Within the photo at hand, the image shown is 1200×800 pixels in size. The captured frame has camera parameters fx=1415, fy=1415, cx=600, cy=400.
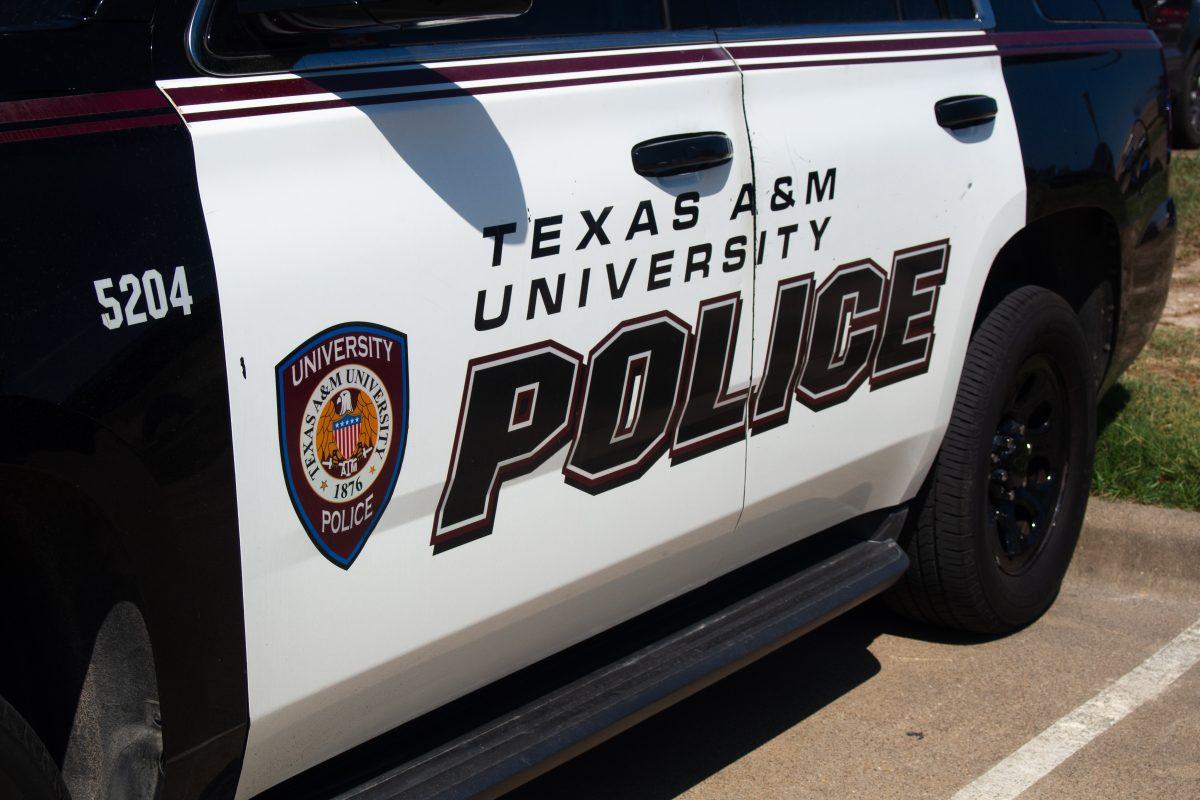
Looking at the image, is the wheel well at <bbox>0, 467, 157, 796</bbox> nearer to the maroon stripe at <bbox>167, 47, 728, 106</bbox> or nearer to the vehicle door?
the maroon stripe at <bbox>167, 47, 728, 106</bbox>

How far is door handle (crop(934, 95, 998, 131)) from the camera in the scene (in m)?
3.18

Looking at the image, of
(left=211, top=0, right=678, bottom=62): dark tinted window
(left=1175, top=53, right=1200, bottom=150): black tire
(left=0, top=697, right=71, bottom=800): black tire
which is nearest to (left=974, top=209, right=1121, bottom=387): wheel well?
(left=211, top=0, right=678, bottom=62): dark tinted window

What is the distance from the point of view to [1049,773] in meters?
3.18

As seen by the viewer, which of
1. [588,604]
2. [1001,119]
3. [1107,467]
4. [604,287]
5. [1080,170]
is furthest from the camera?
[1107,467]

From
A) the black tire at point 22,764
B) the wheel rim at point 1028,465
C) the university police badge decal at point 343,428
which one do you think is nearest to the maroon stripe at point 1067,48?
the wheel rim at point 1028,465

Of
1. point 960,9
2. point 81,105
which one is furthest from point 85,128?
point 960,9

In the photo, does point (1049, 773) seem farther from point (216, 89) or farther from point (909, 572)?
point (216, 89)

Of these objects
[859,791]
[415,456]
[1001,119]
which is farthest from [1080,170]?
[415,456]

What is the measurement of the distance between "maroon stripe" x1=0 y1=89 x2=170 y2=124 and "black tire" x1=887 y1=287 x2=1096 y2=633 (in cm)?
221

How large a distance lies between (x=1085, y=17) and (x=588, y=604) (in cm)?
232

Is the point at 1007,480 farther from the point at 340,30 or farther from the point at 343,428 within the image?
the point at 340,30

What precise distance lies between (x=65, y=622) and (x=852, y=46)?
6.53 ft

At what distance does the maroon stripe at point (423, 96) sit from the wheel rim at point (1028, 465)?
153cm

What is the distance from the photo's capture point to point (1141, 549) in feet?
14.1
